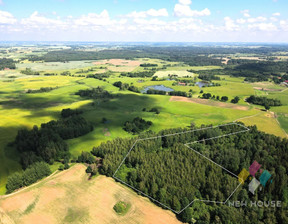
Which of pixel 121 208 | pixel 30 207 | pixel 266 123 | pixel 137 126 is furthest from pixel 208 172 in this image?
pixel 266 123

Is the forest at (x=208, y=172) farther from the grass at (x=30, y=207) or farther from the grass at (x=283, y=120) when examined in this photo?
the grass at (x=283, y=120)

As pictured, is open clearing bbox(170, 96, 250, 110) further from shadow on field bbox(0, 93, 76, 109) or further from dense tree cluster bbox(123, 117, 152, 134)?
shadow on field bbox(0, 93, 76, 109)

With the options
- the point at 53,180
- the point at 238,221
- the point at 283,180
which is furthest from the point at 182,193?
the point at 53,180

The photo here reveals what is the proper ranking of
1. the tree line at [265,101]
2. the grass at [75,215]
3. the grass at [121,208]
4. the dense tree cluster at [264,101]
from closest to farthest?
the grass at [75,215]
the grass at [121,208]
the tree line at [265,101]
the dense tree cluster at [264,101]

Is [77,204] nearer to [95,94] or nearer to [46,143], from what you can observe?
[46,143]

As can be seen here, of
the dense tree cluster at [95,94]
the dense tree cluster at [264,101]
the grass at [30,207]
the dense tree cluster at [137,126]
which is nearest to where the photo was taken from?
the grass at [30,207]

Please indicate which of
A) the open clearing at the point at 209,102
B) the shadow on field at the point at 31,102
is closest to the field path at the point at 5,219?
the shadow on field at the point at 31,102
